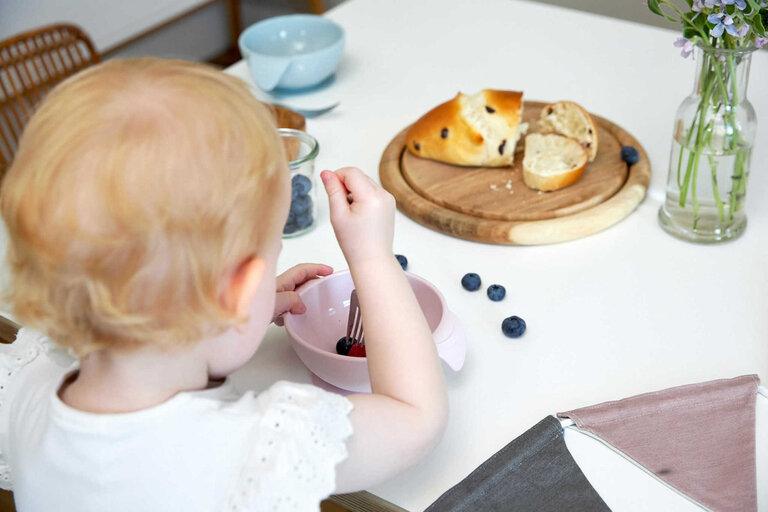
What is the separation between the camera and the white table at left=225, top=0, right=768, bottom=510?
91 centimetres

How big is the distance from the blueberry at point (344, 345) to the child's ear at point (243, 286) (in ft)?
0.96

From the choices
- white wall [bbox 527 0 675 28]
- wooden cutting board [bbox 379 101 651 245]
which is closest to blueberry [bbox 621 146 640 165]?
wooden cutting board [bbox 379 101 651 245]

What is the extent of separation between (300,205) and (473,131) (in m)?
0.29

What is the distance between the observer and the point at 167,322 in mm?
619

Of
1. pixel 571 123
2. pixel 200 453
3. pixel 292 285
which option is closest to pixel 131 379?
pixel 200 453

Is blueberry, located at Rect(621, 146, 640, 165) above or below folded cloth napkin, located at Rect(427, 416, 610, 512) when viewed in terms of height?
above

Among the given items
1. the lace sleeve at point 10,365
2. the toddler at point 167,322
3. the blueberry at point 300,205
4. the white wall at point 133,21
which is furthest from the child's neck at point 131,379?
the white wall at point 133,21

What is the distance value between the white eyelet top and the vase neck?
0.64 m

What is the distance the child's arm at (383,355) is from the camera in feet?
2.39

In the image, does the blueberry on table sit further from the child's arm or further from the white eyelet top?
the white eyelet top

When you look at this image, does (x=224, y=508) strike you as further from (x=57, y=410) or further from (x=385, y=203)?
(x=385, y=203)

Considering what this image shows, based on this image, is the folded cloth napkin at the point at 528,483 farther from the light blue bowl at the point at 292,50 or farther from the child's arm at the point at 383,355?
the light blue bowl at the point at 292,50

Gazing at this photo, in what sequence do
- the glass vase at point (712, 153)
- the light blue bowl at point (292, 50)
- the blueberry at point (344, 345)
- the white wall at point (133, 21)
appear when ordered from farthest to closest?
the white wall at point (133, 21)
the light blue bowl at point (292, 50)
the glass vase at point (712, 153)
the blueberry at point (344, 345)

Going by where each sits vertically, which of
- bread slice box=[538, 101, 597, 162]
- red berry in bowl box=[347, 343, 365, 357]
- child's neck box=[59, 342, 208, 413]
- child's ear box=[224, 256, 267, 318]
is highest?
child's ear box=[224, 256, 267, 318]
